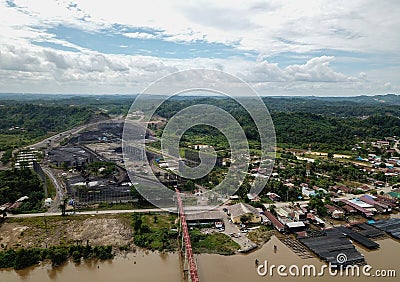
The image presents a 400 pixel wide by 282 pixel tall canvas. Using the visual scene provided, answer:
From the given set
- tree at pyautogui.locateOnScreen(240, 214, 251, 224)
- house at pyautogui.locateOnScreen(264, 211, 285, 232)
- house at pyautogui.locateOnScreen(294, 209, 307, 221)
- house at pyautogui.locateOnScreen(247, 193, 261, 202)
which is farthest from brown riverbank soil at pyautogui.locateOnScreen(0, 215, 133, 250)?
house at pyautogui.locateOnScreen(294, 209, 307, 221)

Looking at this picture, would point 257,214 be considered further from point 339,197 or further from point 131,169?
point 131,169

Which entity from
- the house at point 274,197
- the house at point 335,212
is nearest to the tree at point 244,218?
the house at point 274,197

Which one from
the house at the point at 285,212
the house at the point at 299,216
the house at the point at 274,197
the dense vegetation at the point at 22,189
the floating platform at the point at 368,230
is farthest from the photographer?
the house at the point at 274,197

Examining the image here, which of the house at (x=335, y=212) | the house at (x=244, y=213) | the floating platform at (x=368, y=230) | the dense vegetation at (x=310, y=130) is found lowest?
the floating platform at (x=368, y=230)

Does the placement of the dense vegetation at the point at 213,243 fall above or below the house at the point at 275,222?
below

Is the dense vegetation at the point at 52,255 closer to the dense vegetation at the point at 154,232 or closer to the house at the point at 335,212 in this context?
the dense vegetation at the point at 154,232

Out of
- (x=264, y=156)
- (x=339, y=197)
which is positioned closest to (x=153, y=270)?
(x=339, y=197)
